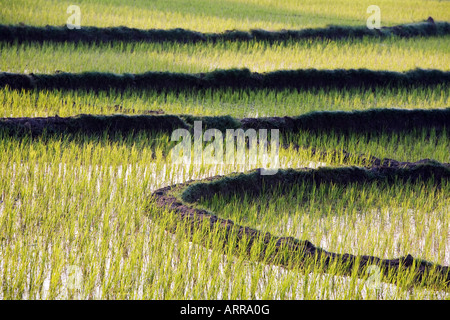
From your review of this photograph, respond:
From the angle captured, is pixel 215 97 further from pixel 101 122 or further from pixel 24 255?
pixel 24 255

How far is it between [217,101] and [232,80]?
2.28ft

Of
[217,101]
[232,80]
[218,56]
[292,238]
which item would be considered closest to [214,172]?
[292,238]

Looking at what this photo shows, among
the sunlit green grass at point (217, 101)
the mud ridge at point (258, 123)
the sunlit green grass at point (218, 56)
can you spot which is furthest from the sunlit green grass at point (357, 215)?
the sunlit green grass at point (218, 56)

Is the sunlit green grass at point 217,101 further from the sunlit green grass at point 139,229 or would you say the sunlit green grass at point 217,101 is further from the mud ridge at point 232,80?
the sunlit green grass at point 139,229

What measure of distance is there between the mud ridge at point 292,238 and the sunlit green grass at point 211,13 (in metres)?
5.24

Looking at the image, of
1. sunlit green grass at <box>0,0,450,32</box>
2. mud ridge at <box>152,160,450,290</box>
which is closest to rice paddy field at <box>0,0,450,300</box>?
mud ridge at <box>152,160,450,290</box>

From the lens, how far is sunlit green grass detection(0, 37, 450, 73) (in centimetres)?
663

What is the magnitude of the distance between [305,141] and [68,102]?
232 centimetres

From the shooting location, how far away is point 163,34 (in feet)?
27.9

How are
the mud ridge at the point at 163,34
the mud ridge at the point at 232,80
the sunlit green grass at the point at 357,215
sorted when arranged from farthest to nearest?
the mud ridge at the point at 163,34 → the mud ridge at the point at 232,80 → the sunlit green grass at the point at 357,215

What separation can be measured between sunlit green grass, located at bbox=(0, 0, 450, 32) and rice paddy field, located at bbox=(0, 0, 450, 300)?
6.1 inches

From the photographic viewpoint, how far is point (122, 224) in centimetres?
311

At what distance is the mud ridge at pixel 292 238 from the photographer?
2.76 m

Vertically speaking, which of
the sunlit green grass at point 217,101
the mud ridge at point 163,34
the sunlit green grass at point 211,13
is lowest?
the sunlit green grass at point 217,101
